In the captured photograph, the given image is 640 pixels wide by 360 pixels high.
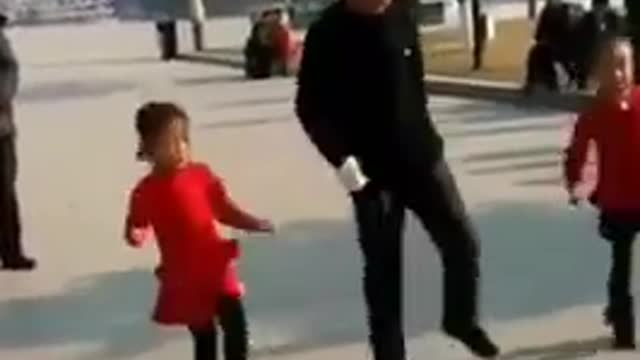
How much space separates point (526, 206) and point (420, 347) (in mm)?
4776

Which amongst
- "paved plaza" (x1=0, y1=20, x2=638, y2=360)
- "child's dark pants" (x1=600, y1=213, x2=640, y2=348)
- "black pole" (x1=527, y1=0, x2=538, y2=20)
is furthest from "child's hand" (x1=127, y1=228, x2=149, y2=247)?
"black pole" (x1=527, y1=0, x2=538, y2=20)

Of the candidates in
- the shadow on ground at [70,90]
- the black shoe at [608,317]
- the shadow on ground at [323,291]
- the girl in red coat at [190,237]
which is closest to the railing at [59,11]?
the shadow on ground at [70,90]

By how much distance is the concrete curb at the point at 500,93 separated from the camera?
71.9 feet

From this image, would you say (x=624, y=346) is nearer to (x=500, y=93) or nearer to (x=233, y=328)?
(x=233, y=328)

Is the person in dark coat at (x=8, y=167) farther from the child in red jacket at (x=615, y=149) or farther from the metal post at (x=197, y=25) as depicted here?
the metal post at (x=197, y=25)

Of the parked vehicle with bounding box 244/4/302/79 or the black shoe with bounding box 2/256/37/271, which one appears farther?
the parked vehicle with bounding box 244/4/302/79

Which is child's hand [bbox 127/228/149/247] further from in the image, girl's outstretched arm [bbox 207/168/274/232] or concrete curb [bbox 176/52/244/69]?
concrete curb [bbox 176/52/244/69]

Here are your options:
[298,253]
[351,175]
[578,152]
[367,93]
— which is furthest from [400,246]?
[298,253]

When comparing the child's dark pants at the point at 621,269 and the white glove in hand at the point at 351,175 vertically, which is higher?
the white glove in hand at the point at 351,175

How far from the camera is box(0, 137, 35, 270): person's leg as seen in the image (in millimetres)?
10828

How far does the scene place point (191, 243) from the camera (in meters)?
6.77

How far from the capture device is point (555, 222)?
38.8 feet

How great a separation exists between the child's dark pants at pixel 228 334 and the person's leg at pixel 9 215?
13.4ft

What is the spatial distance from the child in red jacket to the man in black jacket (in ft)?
2.37
